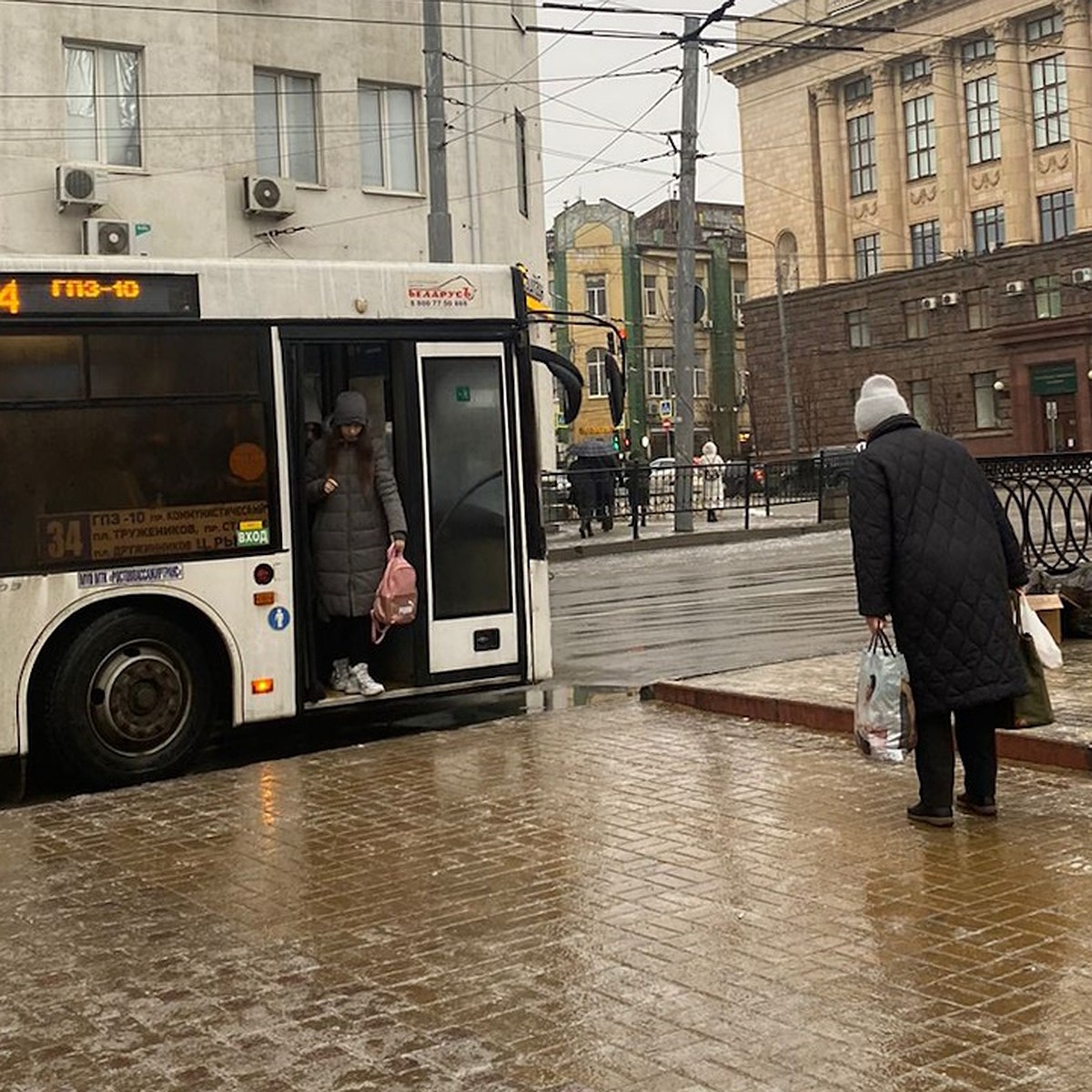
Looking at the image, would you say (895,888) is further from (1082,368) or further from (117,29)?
(1082,368)

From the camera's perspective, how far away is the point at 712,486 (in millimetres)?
33906

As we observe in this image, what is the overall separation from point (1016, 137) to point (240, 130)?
1767 inches

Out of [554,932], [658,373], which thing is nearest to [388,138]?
[554,932]

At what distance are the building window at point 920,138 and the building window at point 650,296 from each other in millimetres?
Answer: 22451

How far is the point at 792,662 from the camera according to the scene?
1136 cm

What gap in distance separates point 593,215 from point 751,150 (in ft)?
43.8

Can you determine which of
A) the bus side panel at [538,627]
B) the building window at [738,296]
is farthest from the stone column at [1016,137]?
the bus side panel at [538,627]

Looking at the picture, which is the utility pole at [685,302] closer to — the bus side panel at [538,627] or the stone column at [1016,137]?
the bus side panel at [538,627]

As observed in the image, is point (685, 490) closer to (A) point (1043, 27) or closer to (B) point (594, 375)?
(A) point (1043, 27)

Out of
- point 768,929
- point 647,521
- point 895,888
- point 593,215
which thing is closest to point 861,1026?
point 768,929

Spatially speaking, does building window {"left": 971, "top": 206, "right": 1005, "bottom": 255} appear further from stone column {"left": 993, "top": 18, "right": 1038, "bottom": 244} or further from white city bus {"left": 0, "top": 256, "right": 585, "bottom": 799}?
white city bus {"left": 0, "top": 256, "right": 585, "bottom": 799}

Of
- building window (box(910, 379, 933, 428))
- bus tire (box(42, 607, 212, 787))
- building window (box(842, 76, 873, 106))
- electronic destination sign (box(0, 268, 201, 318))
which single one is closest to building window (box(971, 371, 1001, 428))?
building window (box(910, 379, 933, 428))

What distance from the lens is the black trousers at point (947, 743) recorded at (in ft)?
22.2

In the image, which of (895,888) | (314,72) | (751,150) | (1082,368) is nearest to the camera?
(895,888)
